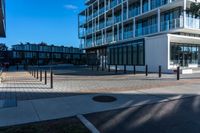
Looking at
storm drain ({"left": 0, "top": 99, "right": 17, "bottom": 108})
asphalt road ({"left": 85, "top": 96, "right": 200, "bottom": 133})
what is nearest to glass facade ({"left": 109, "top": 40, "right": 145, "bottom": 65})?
asphalt road ({"left": 85, "top": 96, "right": 200, "bottom": 133})

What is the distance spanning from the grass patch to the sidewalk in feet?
1.44

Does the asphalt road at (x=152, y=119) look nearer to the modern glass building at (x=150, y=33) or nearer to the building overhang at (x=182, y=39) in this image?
the modern glass building at (x=150, y=33)

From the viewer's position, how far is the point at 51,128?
18.5ft

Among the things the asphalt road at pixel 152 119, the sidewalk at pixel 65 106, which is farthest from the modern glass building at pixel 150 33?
the asphalt road at pixel 152 119

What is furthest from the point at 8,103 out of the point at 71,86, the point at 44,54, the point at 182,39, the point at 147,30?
the point at 44,54

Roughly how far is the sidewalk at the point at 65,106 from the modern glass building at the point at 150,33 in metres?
13.5

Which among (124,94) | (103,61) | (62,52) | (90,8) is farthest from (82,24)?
(124,94)

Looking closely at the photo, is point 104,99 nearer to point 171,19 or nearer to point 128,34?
point 171,19

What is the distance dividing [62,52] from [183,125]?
245 feet

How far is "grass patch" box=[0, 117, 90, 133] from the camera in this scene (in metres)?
5.40

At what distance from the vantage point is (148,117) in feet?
21.8

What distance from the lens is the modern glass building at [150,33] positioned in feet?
91.7

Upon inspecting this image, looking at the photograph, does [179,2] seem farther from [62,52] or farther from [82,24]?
[62,52]

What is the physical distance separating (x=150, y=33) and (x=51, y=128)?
29858 mm
